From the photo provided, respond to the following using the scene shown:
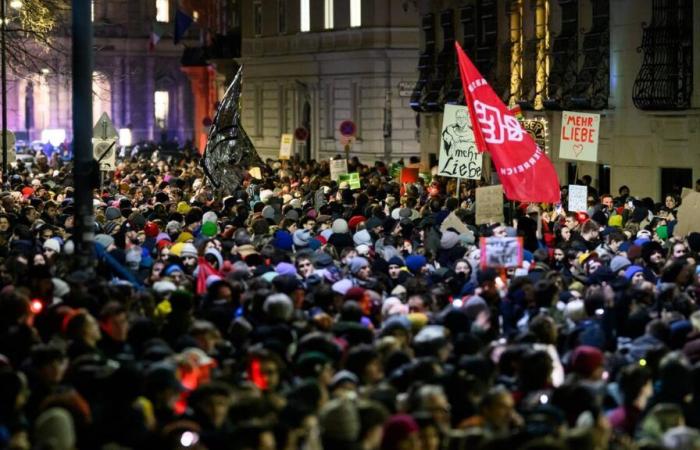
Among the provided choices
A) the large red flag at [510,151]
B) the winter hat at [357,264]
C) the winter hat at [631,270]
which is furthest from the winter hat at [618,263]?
the large red flag at [510,151]

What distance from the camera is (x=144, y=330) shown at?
13570 millimetres

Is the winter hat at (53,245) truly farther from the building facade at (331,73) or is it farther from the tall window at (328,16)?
the tall window at (328,16)

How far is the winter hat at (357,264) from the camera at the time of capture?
18.0m

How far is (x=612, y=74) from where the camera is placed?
35125mm

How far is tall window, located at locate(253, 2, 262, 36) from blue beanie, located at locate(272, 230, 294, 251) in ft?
136

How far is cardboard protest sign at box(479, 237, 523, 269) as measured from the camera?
17625 millimetres

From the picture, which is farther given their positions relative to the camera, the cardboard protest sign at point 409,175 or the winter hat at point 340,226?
the cardboard protest sign at point 409,175

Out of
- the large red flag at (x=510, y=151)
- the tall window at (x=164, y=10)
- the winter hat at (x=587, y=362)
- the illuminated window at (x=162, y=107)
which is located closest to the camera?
the winter hat at (x=587, y=362)

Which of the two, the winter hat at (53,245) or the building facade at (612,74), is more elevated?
the building facade at (612,74)

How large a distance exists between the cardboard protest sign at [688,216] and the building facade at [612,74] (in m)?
10.2

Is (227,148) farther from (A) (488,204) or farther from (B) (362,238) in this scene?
(B) (362,238)

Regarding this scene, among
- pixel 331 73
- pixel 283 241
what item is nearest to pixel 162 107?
pixel 331 73

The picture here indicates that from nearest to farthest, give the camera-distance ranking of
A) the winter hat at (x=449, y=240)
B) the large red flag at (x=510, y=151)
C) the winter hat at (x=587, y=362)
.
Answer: the winter hat at (x=587, y=362), the winter hat at (x=449, y=240), the large red flag at (x=510, y=151)

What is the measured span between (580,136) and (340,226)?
193 inches
